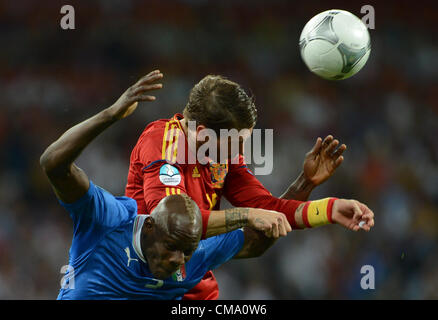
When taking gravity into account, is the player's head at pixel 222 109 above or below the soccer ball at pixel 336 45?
below

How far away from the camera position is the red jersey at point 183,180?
11.9 feet

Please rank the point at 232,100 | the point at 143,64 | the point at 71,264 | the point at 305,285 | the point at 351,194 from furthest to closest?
the point at 143,64
the point at 351,194
the point at 305,285
the point at 232,100
the point at 71,264

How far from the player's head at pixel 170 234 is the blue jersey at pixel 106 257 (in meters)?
0.13

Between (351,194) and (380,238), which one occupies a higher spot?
(351,194)

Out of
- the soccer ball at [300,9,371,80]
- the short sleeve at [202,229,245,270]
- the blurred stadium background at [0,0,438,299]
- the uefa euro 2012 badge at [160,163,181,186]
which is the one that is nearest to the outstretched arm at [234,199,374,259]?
the short sleeve at [202,229,245,270]

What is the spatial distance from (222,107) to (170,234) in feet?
3.22

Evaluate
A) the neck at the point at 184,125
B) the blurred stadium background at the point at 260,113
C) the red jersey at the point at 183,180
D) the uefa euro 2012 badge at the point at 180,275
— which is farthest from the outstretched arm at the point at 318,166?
the blurred stadium background at the point at 260,113

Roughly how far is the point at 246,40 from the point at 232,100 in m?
5.16

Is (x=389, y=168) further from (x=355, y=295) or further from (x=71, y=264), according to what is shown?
(x=71, y=264)

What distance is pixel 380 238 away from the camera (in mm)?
7336

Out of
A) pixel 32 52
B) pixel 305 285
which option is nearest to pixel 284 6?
pixel 32 52

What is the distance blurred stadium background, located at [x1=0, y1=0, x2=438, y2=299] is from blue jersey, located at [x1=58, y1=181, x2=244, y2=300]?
336cm

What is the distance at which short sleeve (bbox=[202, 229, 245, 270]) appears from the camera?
12.5 feet

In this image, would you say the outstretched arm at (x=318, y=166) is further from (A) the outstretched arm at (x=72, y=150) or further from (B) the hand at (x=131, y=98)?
(A) the outstretched arm at (x=72, y=150)
